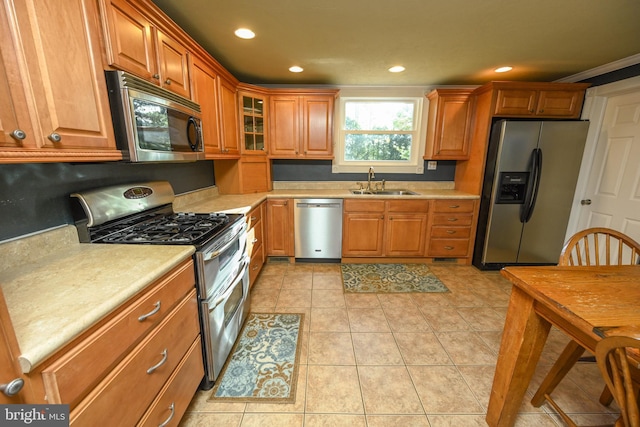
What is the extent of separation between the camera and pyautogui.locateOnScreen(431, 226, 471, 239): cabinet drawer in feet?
10.2

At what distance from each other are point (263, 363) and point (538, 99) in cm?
376

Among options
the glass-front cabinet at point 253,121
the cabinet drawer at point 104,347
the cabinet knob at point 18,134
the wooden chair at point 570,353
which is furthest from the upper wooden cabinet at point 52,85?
the wooden chair at point 570,353

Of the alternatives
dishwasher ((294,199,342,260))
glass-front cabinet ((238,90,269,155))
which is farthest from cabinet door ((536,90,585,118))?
glass-front cabinet ((238,90,269,155))

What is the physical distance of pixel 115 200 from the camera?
148 centimetres

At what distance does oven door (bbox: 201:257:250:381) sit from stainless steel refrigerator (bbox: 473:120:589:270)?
2.85 meters

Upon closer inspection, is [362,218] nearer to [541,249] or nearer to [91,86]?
[541,249]

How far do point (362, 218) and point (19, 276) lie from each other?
2723mm

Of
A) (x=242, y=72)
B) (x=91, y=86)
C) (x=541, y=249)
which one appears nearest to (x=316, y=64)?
(x=242, y=72)

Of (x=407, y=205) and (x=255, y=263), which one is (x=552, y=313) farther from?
(x=255, y=263)

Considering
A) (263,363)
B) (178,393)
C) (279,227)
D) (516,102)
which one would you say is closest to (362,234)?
(279,227)

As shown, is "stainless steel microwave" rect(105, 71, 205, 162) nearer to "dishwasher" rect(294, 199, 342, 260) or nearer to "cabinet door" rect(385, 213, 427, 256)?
"dishwasher" rect(294, 199, 342, 260)

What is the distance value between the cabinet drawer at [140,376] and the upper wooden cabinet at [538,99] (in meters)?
3.50

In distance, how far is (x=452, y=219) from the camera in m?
3.07

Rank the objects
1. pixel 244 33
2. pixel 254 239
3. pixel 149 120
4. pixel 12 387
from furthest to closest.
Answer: pixel 254 239, pixel 244 33, pixel 149 120, pixel 12 387
